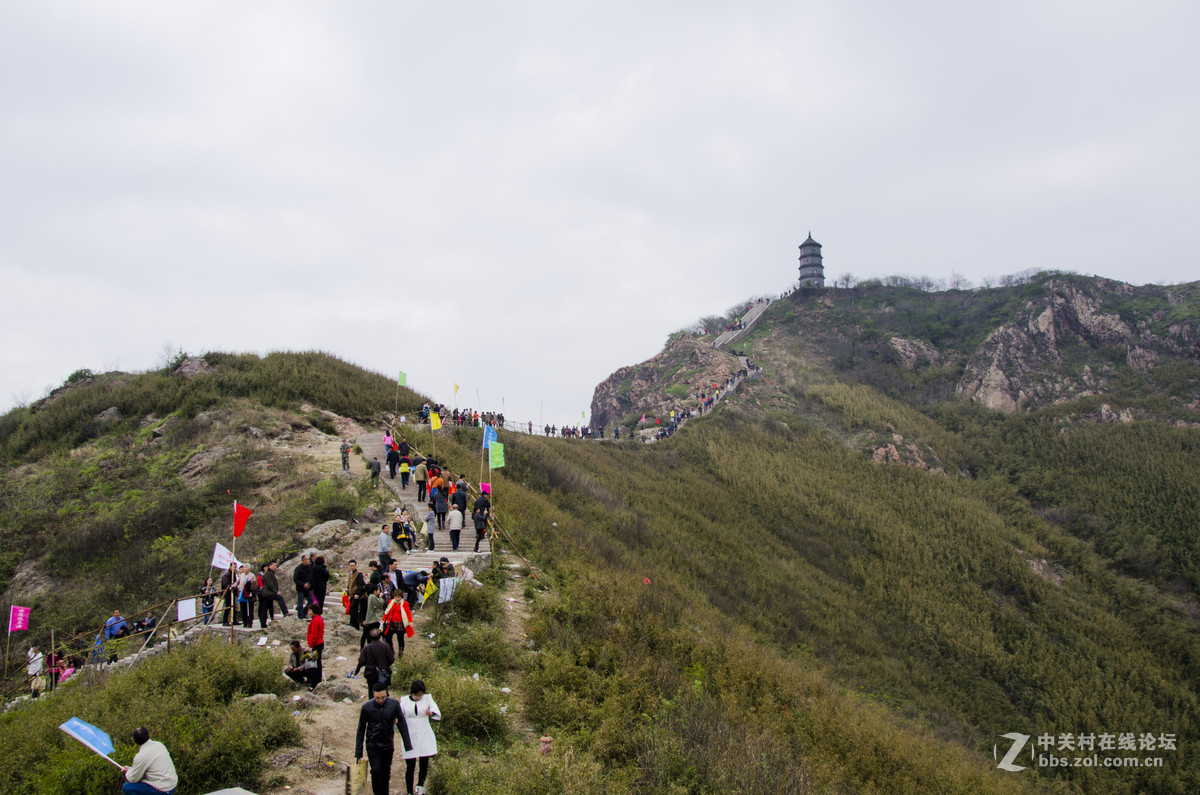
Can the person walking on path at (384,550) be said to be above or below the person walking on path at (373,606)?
above

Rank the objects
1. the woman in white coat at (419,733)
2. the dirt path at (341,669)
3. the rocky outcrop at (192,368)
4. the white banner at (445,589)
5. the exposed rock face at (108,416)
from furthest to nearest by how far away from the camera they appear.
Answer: the rocky outcrop at (192,368) < the exposed rock face at (108,416) < the white banner at (445,589) < the dirt path at (341,669) < the woman in white coat at (419,733)

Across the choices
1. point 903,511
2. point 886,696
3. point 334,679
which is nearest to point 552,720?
point 334,679

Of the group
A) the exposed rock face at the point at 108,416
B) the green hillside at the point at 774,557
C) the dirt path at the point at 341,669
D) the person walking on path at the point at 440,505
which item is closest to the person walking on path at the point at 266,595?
the dirt path at the point at 341,669

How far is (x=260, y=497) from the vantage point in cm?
2102

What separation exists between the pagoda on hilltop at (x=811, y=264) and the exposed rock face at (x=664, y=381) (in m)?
23.4

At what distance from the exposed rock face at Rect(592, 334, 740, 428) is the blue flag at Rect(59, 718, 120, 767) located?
49742mm

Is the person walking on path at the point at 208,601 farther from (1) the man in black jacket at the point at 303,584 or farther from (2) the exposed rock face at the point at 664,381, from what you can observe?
(2) the exposed rock face at the point at 664,381

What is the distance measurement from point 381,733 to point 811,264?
89.8 metres

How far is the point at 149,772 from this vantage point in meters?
5.84

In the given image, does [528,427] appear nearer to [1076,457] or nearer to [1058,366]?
[1076,457]

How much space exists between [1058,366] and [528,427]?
175ft

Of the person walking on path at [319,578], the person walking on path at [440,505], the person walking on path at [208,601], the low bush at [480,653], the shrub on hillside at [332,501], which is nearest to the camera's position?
the low bush at [480,653]

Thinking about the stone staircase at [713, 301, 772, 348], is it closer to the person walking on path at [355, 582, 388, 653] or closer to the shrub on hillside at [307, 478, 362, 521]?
the shrub on hillside at [307, 478, 362, 521]

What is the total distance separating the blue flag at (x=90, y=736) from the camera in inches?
224
